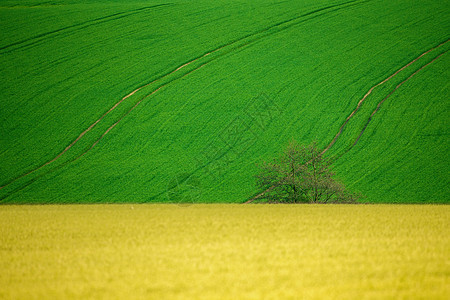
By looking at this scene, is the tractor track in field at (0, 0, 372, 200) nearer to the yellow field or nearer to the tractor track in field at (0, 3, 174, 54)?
the tractor track in field at (0, 3, 174, 54)

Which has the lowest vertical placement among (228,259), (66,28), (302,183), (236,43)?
(228,259)

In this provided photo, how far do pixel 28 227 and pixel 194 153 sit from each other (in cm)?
1256

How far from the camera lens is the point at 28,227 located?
10461mm

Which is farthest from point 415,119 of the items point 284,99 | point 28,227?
point 28,227

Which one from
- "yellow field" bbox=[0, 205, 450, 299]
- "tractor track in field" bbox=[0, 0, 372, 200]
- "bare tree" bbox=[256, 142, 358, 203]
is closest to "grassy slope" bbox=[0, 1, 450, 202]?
"tractor track in field" bbox=[0, 0, 372, 200]

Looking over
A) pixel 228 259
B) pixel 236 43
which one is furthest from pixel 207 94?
pixel 228 259

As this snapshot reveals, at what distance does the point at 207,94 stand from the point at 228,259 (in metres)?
21.5

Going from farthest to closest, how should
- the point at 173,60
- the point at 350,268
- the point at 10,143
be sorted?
1. the point at 173,60
2. the point at 10,143
3. the point at 350,268

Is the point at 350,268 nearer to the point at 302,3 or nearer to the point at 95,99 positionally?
the point at 95,99

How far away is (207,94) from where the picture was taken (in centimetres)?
2731

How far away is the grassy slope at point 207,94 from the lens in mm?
20766

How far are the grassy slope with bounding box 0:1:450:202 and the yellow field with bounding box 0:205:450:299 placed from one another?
997cm

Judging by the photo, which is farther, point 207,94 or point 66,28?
point 66,28

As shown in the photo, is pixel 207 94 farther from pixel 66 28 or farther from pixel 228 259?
pixel 228 259
